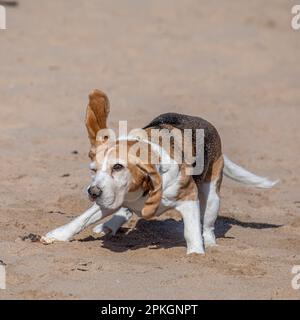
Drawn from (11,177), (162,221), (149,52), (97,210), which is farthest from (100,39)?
(97,210)

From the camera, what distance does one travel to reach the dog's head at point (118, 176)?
677 centimetres

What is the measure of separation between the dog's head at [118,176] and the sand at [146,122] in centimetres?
52

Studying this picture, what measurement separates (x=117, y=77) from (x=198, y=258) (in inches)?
317

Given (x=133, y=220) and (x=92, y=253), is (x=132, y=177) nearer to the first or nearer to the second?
(x=92, y=253)

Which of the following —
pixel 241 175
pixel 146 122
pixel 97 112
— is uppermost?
pixel 97 112

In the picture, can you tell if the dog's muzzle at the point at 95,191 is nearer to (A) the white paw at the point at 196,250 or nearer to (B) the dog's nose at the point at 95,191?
(B) the dog's nose at the point at 95,191

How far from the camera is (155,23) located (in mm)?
18828

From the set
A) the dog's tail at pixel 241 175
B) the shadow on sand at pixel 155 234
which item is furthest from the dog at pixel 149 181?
the dog's tail at pixel 241 175

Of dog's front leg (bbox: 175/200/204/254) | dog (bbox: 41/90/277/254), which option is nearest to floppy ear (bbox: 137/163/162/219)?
dog (bbox: 41/90/277/254)

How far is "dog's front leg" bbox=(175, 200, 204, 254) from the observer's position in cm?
743

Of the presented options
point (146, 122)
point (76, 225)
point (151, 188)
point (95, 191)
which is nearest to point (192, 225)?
point (151, 188)

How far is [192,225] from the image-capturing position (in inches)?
294

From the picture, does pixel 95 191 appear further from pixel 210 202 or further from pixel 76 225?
pixel 210 202

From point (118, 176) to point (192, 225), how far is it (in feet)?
3.08
